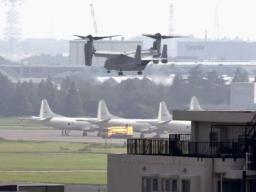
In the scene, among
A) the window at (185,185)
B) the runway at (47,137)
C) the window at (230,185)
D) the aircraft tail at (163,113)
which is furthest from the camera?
the aircraft tail at (163,113)

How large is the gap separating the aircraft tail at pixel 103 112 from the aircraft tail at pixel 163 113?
6.37m

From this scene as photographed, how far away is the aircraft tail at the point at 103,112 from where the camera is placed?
192 m

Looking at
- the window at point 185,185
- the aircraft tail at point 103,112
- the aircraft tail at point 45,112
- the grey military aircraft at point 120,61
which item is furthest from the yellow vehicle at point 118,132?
the window at point 185,185

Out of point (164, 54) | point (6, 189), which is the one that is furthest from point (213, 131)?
point (164, 54)

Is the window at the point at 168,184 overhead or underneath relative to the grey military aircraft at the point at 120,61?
underneath

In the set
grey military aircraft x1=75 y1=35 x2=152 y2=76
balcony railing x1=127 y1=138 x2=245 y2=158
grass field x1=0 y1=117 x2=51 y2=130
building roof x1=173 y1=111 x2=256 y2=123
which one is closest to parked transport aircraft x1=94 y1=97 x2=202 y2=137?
grass field x1=0 y1=117 x2=51 y2=130

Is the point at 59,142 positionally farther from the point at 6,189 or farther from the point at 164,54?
the point at 6,189

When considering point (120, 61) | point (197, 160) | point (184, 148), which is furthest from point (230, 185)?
point (120, 61)

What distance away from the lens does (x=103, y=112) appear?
636ft

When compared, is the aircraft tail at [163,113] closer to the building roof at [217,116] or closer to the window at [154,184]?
the building roof at [217,116]

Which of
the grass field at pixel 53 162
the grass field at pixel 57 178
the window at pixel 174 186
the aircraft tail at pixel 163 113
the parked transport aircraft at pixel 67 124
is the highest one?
the aircraft tail at pixel 163 113

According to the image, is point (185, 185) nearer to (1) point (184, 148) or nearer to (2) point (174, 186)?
(2) point (174, 186)

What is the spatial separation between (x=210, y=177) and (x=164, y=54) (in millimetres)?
81237

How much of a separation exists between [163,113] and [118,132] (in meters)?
19.7
